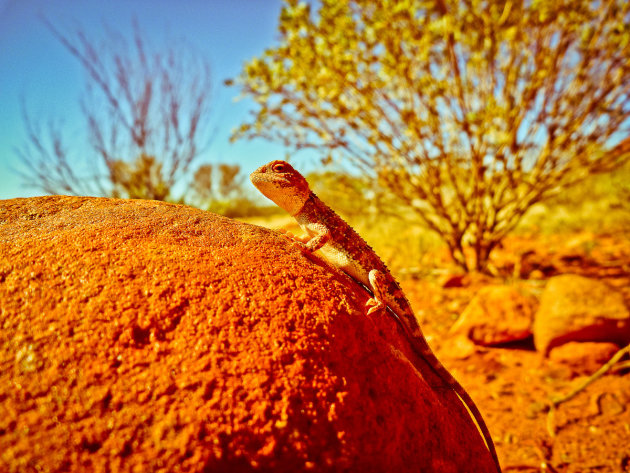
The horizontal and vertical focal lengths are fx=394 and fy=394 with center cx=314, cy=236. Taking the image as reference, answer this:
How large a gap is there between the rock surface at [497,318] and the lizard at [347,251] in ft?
6.07

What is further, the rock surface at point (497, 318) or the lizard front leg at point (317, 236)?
the rock surface at point (497, 318)

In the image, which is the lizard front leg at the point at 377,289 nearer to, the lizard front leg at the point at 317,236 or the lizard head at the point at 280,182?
the lizard front leg at the point at 317,236

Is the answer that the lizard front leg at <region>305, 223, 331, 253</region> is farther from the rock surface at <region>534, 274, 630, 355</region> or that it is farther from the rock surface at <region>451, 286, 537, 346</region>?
the rock surface at <region>534, 274, 630, 355</region>

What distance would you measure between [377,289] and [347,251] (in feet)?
1.18

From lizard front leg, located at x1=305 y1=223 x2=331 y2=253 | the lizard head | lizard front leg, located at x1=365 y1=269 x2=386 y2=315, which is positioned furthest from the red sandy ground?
the lizard head

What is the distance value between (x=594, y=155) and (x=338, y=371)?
5.96m

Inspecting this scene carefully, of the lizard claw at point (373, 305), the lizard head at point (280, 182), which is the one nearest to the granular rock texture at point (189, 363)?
the lizard claw at point (373, 305)

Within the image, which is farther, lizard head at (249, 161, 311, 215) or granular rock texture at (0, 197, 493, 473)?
lizard head at (249, 161, 311, 215)

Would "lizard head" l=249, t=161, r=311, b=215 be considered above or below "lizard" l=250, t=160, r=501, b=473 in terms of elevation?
above

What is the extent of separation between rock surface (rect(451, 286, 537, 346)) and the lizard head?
2.58m

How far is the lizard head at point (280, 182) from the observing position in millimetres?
2398

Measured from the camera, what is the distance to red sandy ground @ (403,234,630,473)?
7.96ft

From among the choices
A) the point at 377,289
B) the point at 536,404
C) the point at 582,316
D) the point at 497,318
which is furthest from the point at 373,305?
the point at 582,316

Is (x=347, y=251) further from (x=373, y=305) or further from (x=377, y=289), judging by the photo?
(x=373, y=305)
